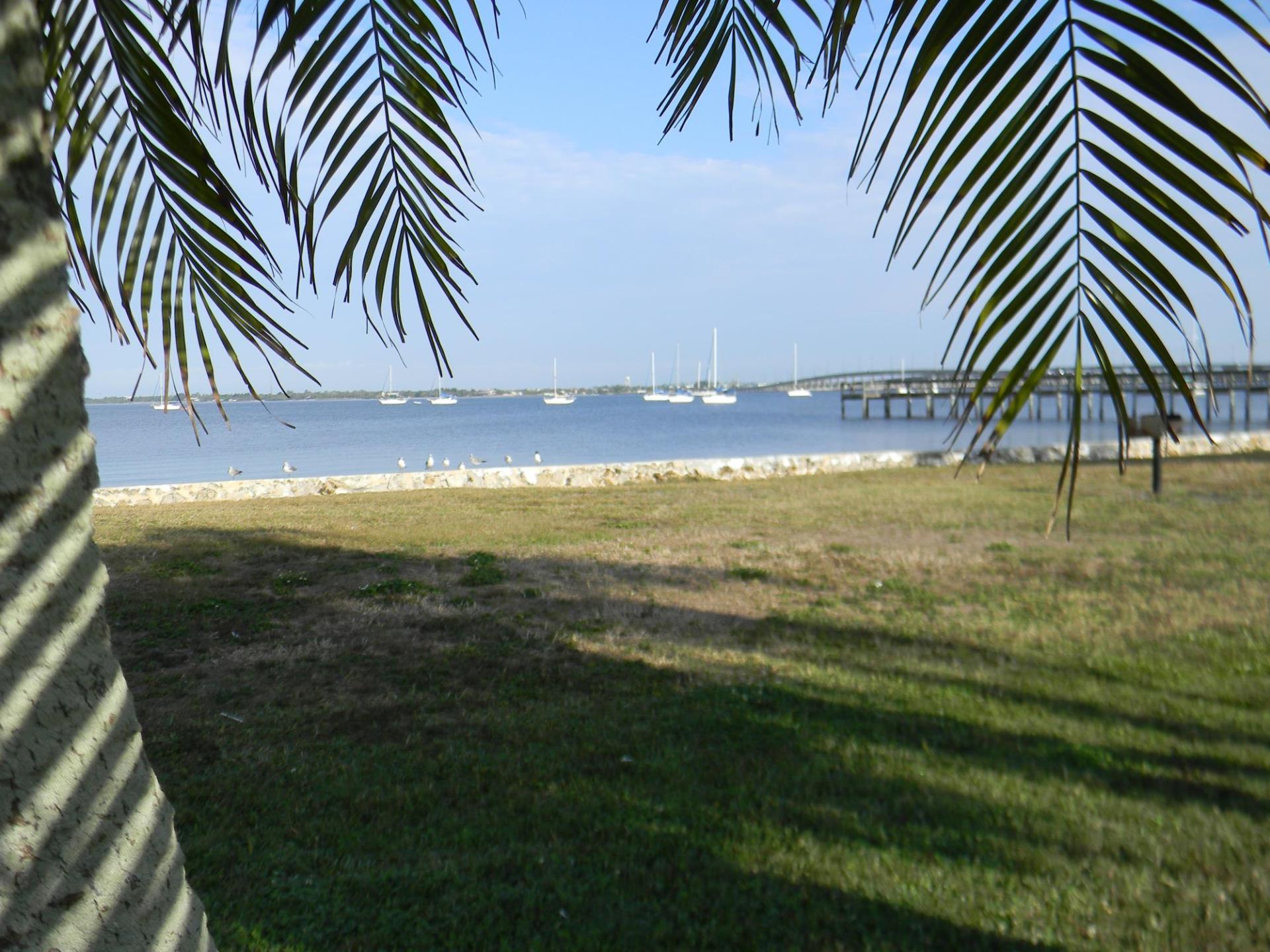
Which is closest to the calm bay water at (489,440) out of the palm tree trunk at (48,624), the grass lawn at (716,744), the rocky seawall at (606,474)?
the rocky seawall at (606,474)

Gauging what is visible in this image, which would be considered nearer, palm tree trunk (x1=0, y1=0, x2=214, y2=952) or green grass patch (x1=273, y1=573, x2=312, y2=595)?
palm tree trunk (x1=0, y1=0, x2=214, y2=952)

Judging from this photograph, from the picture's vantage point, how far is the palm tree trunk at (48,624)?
1.33 metres

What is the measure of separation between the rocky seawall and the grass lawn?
8.44m

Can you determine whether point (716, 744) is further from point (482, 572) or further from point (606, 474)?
point (606, 474)

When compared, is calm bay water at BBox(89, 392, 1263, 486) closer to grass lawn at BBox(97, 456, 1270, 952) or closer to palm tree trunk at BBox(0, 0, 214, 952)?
grass lawn at BBox(97, 456, 1270, 952)

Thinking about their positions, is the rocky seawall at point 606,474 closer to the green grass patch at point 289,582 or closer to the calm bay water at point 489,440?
the calm bay water at point 489,440

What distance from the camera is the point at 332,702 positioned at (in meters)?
5.70

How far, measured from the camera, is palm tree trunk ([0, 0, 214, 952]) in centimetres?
133

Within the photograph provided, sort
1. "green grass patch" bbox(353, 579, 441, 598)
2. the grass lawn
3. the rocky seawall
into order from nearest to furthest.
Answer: the grass lawn
"green grass patch" bbox(353, 579, 441, 598)
the rocky seawall

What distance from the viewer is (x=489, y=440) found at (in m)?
59.5

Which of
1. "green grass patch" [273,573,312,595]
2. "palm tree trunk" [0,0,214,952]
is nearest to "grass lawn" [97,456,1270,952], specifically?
"green grass patch" [273,573,312,595]

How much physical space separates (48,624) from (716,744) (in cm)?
395

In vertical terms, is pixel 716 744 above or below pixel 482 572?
below

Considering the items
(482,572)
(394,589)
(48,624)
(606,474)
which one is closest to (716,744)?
(48,624)
